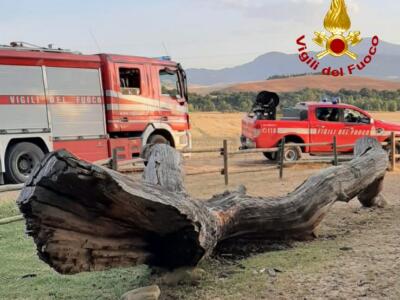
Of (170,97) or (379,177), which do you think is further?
(170,97)

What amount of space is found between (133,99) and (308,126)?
5106 mm

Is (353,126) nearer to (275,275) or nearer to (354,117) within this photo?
(354,117)

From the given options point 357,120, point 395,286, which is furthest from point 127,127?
point 395,286

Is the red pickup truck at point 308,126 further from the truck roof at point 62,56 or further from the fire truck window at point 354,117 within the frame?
the truck roof at point 62,56

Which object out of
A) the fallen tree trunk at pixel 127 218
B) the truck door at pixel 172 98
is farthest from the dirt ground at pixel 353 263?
the truck door at pixel 172 98

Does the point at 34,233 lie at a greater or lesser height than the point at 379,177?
greater

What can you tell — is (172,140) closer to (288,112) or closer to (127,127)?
(127,127)

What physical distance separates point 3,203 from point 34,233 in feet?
20.2

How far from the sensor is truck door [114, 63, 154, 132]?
13070 mm

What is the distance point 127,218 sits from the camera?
3420 mm

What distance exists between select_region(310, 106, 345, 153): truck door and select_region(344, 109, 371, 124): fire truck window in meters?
0.22

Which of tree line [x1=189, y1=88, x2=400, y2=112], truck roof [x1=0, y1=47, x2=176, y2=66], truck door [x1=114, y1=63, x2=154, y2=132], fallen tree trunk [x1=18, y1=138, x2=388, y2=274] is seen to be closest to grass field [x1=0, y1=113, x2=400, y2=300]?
fallen tree trunk [x1=18, y1=138, x2=388, y2=274]

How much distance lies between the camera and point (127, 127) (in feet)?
43.1

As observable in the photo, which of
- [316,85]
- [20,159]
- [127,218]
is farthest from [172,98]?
[316,85]
